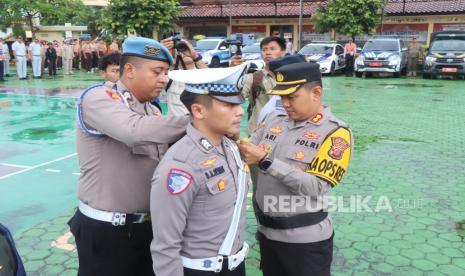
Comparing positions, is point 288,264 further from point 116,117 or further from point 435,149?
point 435,149

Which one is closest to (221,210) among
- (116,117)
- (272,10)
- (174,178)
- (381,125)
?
(174,178)

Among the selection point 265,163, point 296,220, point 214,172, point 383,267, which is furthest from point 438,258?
point 214,172

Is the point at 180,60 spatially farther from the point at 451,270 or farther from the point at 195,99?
the point at 451,270

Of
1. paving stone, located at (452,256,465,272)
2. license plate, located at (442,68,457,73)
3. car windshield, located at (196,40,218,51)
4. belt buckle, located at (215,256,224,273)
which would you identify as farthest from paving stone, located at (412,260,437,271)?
car windshield, located at (196,40,218,51)

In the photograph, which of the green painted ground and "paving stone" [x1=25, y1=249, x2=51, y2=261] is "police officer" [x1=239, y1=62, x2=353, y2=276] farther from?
"paving stone" [x1=25, y1=249, x2=51, y2=261]

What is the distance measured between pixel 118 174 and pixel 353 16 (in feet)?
68.3

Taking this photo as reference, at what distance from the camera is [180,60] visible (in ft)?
12.5

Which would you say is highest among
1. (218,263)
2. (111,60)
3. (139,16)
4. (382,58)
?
(139,16)

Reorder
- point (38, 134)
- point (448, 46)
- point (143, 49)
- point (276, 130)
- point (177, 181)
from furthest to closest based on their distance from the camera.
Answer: point (448, 46) → point (38, 134) → point (276, 130) → point (143, 49) → point (177, 181)

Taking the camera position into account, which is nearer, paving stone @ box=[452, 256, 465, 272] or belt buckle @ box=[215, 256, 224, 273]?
belt buckle @ box=[215, 256, 224, 273]

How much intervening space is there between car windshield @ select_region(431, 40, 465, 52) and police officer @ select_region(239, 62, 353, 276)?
52.6 feet

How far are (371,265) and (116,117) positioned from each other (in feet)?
8.50

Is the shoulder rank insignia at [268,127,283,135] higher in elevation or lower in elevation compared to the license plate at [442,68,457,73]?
higher

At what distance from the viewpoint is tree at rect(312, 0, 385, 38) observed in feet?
68.4
